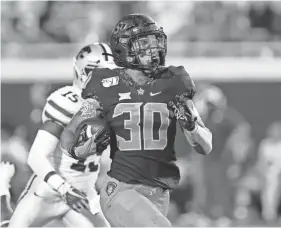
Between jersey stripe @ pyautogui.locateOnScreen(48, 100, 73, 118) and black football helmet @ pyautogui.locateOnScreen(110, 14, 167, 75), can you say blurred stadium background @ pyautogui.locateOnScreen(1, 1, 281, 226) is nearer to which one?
jersey stripe @ pyautogui.locateOnScreen(48, 100, 73, 118)

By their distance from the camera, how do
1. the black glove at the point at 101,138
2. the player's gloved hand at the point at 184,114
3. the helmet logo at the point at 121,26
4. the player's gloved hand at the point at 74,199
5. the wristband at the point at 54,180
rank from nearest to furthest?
1. the player's gloved hand at the point at 184,114
2. the black glove at the point at 101,138
3. the helmet logo at the point at 121,26
4. the player's gloved hand at the point at 74,199
5. the wristband at the point at 54,180

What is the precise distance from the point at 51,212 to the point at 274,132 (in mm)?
3782

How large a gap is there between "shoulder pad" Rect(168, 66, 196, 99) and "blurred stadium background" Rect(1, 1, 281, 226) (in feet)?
12.5

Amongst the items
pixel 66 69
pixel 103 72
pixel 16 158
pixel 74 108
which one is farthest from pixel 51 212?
pixel 66 69

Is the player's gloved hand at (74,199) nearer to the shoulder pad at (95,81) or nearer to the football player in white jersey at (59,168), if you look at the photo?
the football player in white jersey at (59,168)

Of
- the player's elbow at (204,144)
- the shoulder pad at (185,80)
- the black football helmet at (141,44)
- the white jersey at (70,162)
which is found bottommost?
the white jersey at (70,162)

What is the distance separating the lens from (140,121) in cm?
323

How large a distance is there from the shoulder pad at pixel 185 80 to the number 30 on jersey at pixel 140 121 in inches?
4.3

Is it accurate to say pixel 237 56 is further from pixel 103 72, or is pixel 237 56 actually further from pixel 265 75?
pixel 103 72

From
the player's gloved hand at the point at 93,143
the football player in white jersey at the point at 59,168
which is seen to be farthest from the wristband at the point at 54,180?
the player's gloved hand at the point at 93,143

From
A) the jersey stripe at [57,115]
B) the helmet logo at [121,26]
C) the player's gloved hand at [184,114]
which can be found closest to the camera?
the player's gloved hand at [184,114]

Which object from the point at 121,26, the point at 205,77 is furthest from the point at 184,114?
the point at 205,77

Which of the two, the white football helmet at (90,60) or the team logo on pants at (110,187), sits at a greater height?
the white football helmet at (90,60)

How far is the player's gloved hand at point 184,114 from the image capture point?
3117 millimetres
